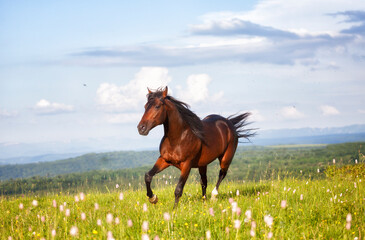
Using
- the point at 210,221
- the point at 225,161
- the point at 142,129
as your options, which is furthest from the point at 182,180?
the point at 225,161

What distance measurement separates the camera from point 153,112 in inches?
305

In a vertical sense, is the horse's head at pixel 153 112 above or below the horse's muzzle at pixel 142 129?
above

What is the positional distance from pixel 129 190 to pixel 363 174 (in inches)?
347

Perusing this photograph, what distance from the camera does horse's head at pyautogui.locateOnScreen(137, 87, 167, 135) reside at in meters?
7.54

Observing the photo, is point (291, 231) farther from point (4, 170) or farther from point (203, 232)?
point (4, 170)

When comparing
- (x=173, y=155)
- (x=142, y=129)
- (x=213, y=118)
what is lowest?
(x=173, y=155)

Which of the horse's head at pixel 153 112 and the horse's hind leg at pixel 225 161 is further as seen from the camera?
the horse's hind leg at pixel 225 161

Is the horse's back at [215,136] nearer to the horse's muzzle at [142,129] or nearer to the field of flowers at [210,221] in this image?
the field of flowers at [210,221]

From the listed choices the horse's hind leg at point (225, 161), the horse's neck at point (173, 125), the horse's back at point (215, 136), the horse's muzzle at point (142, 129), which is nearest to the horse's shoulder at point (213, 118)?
the horse's back at point (215, 136)

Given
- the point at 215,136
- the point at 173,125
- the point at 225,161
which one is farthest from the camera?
the point at 225,161

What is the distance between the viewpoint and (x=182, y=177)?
27.5 ft

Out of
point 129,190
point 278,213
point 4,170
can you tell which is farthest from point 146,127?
point 4,170

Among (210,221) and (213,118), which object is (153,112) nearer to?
(210,221)

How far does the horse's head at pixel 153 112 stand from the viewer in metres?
7.54
